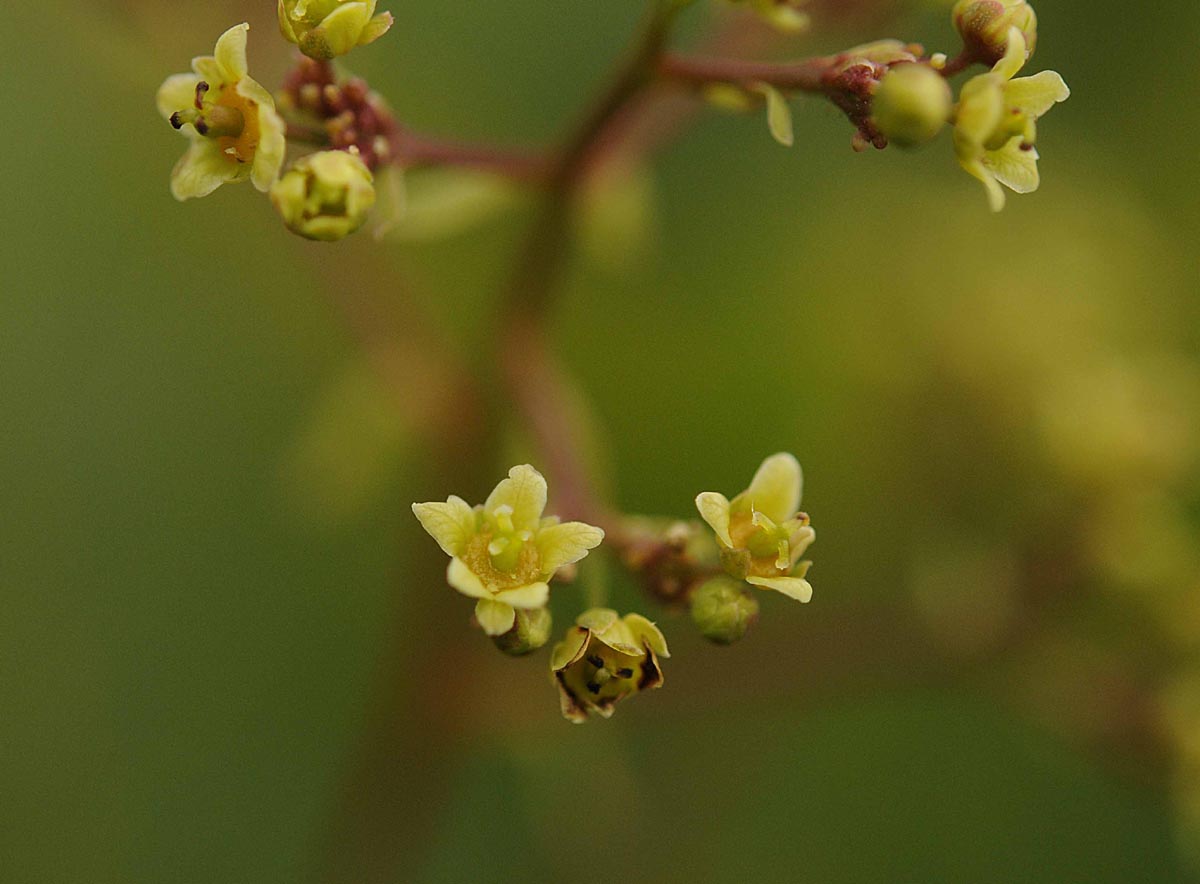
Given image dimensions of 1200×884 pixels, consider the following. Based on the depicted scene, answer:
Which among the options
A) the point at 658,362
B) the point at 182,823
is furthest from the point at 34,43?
the point at 182,823

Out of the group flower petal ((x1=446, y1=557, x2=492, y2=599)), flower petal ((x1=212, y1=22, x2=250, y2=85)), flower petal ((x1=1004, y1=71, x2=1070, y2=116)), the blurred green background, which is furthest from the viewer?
the blurred green background

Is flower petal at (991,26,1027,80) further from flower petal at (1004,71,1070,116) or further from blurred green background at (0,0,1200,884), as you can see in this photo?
blurred green background at (0,0,1200,884)

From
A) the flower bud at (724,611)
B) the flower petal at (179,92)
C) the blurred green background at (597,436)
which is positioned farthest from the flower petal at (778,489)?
the blurred green background at (597,436)

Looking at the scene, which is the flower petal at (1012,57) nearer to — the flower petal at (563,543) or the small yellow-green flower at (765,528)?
the small yellow-green flower at (765,528)

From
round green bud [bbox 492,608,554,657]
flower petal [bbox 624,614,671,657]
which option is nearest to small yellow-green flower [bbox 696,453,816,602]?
flower petal [bbox 624,614,671,657]

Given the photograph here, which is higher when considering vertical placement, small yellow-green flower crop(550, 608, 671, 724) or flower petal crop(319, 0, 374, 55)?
flower petal crop(319, 0, 374, 55)

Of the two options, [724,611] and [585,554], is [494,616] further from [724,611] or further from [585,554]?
[724,611]

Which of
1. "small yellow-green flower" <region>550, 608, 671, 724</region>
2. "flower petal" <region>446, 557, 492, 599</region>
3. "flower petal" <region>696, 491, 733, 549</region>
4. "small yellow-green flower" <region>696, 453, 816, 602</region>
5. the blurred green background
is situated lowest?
the blurred green background

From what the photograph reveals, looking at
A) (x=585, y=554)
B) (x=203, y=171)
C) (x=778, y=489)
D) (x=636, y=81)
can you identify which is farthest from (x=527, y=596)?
(x=636, y=81)
